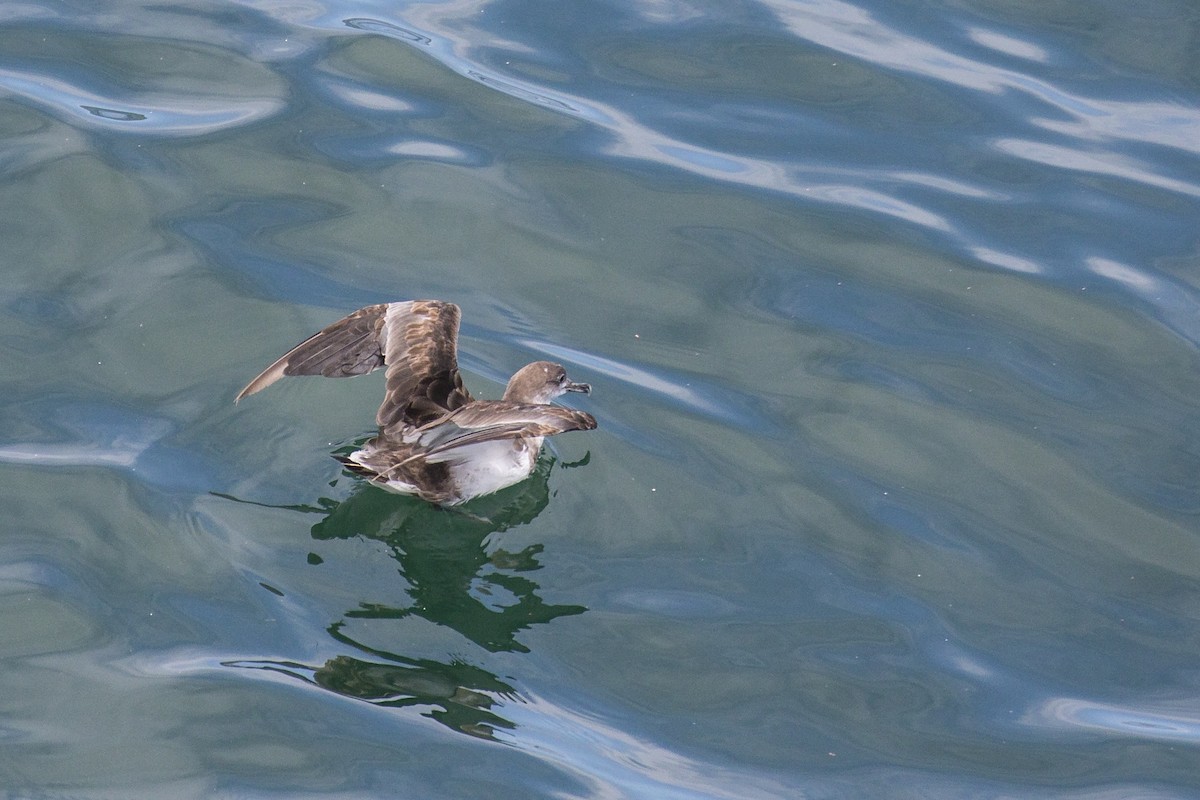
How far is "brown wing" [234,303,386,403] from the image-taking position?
700 centimetres

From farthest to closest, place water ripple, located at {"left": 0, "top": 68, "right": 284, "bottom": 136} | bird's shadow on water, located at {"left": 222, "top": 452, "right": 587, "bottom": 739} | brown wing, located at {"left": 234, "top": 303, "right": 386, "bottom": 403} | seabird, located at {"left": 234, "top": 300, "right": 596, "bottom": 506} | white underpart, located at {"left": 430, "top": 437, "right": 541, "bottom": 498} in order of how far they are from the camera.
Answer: water ripple, located at {"left": 0, "top": 68, "right": 284, "bottom": 136}
brown wing, located at {"left": 234, "top": 303, "right": 386, "bottom": 403}
white underpart, located at {"left": 430, "top": 437, "right": 541, "bottom": 498}
seabird, located at {"left": 234, "top": 300, "right": 596, "bottom": 506}
bird's shadow on water, located at {"left": 222, "top": 452, "right": 587, "bottom": 739}

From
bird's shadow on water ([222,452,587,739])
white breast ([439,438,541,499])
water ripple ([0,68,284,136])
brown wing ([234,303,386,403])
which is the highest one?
water ripple ([0,68,284,136])

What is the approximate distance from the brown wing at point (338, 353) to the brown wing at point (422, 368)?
0.35 feet

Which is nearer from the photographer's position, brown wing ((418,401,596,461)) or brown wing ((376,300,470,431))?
brown wing ((418,401,596,461))

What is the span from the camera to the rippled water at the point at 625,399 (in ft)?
18.6

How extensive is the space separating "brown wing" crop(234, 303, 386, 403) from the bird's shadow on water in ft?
2.00

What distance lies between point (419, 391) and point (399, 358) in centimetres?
21

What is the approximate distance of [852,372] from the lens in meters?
7.64

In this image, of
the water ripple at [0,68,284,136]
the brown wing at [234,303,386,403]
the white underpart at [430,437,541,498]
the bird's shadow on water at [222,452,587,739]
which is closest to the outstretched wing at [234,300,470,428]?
the brown wing at [234,303,386,403]

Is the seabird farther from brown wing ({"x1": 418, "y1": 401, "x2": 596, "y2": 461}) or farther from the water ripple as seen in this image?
the water ripple

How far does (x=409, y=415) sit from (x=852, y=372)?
2.35 meters

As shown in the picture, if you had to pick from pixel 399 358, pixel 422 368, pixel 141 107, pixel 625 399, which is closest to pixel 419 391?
pixel 422 368

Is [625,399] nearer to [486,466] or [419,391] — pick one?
[486,466]

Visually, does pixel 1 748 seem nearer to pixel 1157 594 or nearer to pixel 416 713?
pixel 416 713
